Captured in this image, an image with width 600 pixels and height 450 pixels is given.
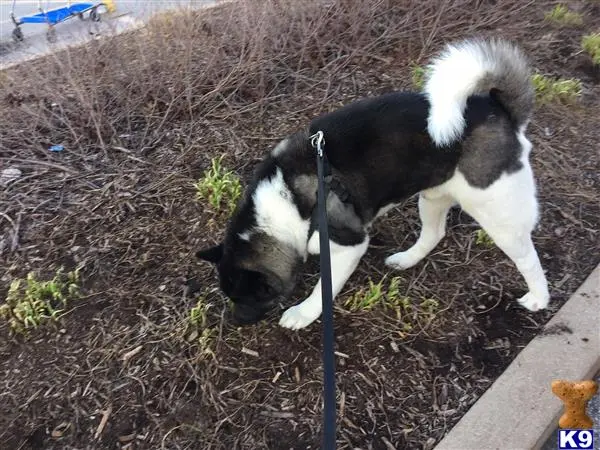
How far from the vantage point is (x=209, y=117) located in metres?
4.28

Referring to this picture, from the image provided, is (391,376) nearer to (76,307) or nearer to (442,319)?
(442,319)

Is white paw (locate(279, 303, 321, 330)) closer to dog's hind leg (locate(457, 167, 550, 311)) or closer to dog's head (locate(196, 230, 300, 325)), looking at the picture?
dog's head (locate(196, 230, 300, 325))

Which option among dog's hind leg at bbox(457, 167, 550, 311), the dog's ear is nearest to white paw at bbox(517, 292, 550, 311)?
dog's hind leg at bbox(457, 167, 550, 311)

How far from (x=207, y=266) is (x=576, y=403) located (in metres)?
2.09

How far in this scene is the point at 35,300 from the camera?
295 centimetres

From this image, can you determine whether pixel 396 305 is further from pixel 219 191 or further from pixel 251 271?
pixel 219 191

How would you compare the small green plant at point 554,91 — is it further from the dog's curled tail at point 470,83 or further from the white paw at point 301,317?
the white paw at point 301,317

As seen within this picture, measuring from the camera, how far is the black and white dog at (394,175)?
255cm

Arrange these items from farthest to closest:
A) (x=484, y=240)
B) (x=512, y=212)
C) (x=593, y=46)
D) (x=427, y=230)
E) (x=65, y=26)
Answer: (x=65, y=26)
(x=593, y=46)
(x=484, y=240)
(x=427, y=230)
(x=512, y=212)

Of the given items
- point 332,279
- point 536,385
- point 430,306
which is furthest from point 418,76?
point 536,385

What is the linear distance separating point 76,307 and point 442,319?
2091mm

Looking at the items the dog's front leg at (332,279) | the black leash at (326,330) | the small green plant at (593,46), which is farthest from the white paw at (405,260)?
the small green plant at (593,46)

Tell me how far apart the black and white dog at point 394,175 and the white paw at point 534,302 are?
44 mm

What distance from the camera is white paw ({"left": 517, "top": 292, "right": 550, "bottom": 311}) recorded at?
2.92 metres
